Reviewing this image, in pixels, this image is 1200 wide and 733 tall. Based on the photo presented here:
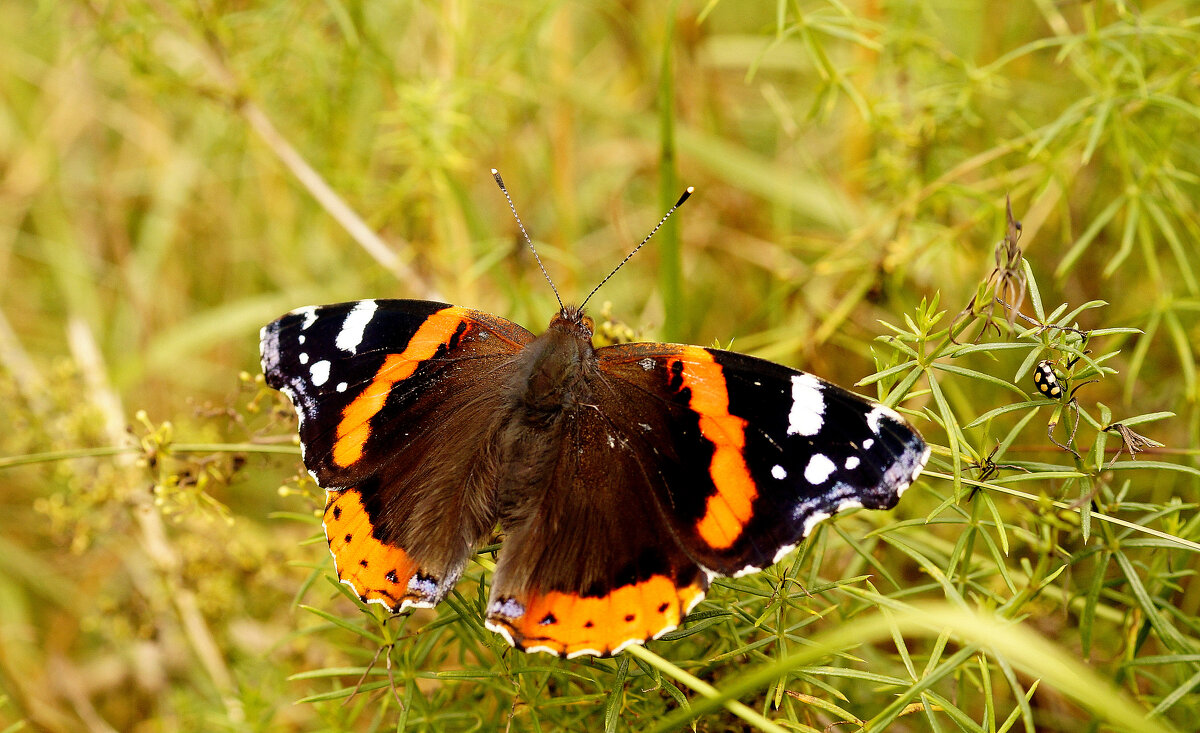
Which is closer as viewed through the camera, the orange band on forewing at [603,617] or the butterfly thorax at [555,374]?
the orange band on forewing at [603,617]

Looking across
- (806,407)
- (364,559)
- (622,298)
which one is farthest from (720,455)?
(622,298)

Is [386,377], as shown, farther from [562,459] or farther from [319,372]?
[562,459]

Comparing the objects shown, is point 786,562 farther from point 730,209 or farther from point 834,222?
A: point 730,209

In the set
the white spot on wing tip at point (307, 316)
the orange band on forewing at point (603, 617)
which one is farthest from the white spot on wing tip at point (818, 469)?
the white spot on wing tip at point (307, 316)

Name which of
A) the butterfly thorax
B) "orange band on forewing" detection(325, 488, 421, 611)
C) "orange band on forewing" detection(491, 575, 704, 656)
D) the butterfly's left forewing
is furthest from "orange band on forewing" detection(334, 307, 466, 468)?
"orange band on forewing" detection(491, 575, 704, 656)

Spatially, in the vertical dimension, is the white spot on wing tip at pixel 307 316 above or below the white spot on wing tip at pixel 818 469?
above

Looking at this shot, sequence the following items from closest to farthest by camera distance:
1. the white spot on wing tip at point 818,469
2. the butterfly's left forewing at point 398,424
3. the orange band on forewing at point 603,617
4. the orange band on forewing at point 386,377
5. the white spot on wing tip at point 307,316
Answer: the orange band on forewing at point 603,617 → the white spot on wing tip at point 818,469 → the butterfly's left forewing at point 398,424 → the orange band on forewing at point 386,377 → the white spot on wing tip at point 307,316

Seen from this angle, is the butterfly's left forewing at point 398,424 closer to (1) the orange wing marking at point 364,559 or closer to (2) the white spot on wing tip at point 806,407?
(1) the orange wing marking at point 364,559
